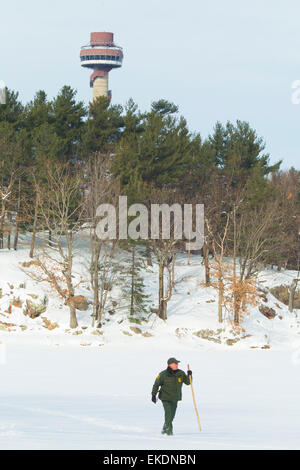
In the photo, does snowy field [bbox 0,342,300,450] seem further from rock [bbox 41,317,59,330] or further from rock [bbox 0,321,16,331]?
rock [bbox 41,317,59,330]

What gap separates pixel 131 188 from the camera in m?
42.5

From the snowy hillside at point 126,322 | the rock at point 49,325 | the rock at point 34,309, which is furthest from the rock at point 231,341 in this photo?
the rock at point 34,309

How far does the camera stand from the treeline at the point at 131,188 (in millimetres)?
41375

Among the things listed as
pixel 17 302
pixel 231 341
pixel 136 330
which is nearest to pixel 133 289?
pixel 136 330

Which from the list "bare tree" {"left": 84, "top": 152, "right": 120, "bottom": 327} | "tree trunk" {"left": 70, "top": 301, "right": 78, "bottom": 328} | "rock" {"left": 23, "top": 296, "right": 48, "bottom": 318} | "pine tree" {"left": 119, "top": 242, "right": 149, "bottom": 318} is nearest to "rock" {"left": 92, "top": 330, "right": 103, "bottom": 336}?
"bare tree" {"left": 84, "top": 152, "right": 120, "bottom": 327}

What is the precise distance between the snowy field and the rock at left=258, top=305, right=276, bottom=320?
335 inches

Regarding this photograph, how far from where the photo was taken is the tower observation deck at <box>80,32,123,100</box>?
12525 centimetres

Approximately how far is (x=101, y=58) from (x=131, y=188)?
88219 mm

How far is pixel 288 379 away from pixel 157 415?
1135 centimetres

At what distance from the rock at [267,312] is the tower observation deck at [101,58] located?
87.2 metres

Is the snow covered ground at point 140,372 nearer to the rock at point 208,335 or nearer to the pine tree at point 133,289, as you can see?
the rock at point 208,335

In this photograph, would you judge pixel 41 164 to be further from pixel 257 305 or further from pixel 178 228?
pixel 257 305

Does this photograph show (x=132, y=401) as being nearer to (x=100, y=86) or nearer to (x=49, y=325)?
(x=49, y=325)

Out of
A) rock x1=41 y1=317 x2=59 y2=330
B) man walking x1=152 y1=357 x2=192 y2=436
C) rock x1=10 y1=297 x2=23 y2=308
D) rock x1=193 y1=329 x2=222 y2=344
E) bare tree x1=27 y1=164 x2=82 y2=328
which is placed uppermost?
bare tree x1=27 y1=164 x2=82 y2=328
